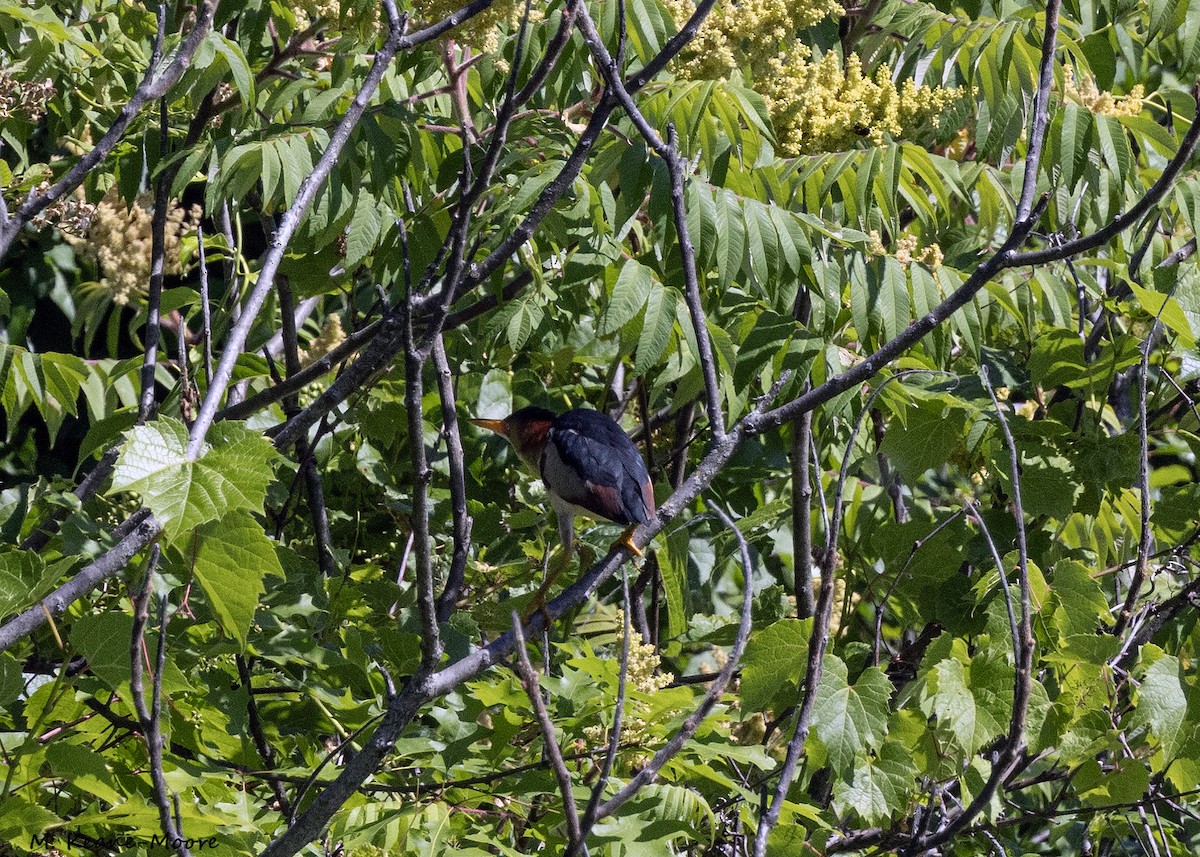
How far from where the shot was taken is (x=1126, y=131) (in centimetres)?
332

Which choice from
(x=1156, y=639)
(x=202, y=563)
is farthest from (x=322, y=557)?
(x=1156, y=639)

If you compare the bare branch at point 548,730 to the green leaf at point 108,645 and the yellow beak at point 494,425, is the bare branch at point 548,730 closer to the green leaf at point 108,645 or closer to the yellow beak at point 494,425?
the green leaf at point 108,645

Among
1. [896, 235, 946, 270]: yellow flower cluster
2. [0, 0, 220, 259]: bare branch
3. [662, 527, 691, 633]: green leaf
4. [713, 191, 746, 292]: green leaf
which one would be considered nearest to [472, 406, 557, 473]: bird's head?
[662, 527, 691, 633]: green leaf

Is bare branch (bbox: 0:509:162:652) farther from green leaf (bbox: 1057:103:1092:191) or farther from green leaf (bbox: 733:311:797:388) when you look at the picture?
green leaf (bbox: 1057:103:1092:191)

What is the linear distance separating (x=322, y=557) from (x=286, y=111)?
4.13ft

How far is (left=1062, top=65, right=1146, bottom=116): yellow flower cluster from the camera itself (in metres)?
3.58

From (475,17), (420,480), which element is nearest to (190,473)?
(420,480)

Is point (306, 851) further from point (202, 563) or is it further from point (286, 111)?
point (286, 111)

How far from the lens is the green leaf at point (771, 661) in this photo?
99.3 inches

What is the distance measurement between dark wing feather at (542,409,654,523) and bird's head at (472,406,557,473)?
0.70 feet

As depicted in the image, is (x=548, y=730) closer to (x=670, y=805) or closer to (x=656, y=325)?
(x=670, y=805)

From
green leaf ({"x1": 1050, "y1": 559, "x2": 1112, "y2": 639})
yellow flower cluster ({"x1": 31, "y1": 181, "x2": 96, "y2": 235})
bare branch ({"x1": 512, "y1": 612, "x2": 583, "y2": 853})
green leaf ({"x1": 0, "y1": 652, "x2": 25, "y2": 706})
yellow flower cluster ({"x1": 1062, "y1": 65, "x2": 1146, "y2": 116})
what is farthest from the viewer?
yellow flower cluster ({"x1": 1062, "y1": 65, "x2": 1146, "y2": 116})

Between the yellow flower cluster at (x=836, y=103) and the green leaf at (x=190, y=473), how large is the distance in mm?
1778

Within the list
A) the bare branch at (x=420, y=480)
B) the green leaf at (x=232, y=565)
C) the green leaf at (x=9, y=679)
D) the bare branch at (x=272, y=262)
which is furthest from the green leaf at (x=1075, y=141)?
the green leaf at (x=9, y=679)
